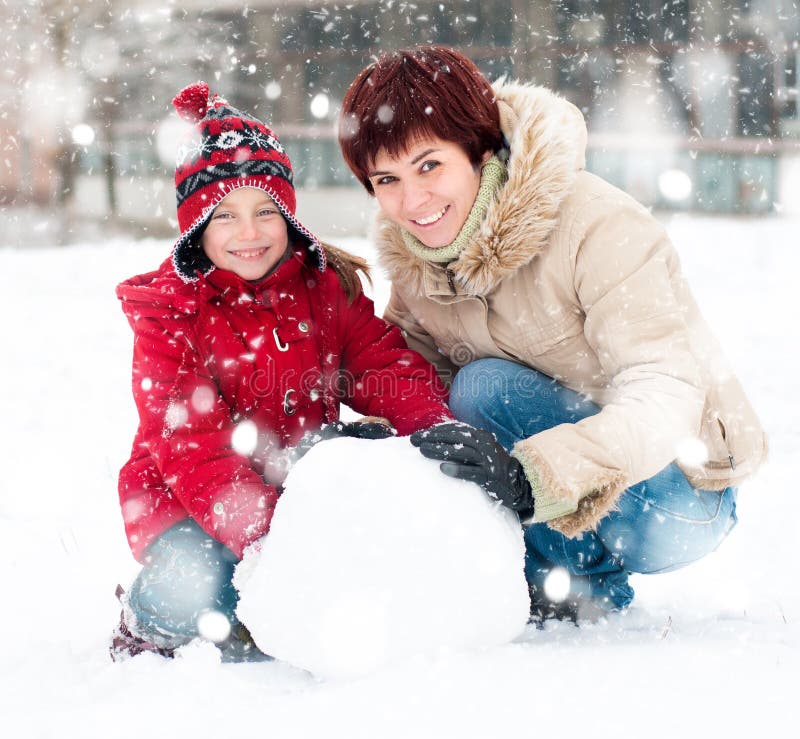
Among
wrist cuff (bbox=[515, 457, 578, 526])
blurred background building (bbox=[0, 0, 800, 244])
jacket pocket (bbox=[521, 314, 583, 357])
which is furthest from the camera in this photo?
blurred background building (bbox=[0, 0, 800, 244])

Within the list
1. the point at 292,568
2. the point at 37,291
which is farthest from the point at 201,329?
the point at 37,291

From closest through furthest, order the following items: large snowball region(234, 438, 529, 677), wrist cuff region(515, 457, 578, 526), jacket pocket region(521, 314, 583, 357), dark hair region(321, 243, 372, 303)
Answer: large snowball region(234, 438, 529, 677) < wrist cuff region(515, 457, 578, 526) < jacket pocket region(521, 314, 583, 357) < dark hair region(321, 243, 372, 303)

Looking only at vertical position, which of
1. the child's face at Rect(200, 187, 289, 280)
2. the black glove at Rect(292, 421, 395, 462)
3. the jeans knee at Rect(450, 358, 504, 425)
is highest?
the child's face at Rect(200, 187, 289, 280)

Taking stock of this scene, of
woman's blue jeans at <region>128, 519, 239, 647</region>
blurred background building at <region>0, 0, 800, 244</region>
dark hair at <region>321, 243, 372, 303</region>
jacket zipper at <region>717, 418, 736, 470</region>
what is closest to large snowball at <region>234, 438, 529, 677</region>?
woman's blue jeans at <region>128, 519, 239, 647</region>

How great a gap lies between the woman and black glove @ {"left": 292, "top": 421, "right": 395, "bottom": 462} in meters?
0.34

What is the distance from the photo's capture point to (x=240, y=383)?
2.16m

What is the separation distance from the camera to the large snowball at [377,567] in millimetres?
1479

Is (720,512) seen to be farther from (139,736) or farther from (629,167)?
(629,167)

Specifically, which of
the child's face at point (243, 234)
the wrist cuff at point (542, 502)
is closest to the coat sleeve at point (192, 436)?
the child's face at point (243, 234)

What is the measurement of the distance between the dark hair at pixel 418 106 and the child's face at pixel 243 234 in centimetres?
31

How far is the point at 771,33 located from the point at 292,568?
11.0 meters

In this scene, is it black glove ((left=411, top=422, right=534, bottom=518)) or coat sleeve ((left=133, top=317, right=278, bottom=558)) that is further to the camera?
coat sleeve ((left=133, top=317, right=278, bottom=558))

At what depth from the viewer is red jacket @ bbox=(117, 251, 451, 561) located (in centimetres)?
195

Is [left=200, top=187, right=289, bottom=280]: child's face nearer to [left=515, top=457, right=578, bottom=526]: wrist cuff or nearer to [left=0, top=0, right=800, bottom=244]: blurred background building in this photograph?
[left=515, top=457, right=578, bottom=526]: wrist cuff
